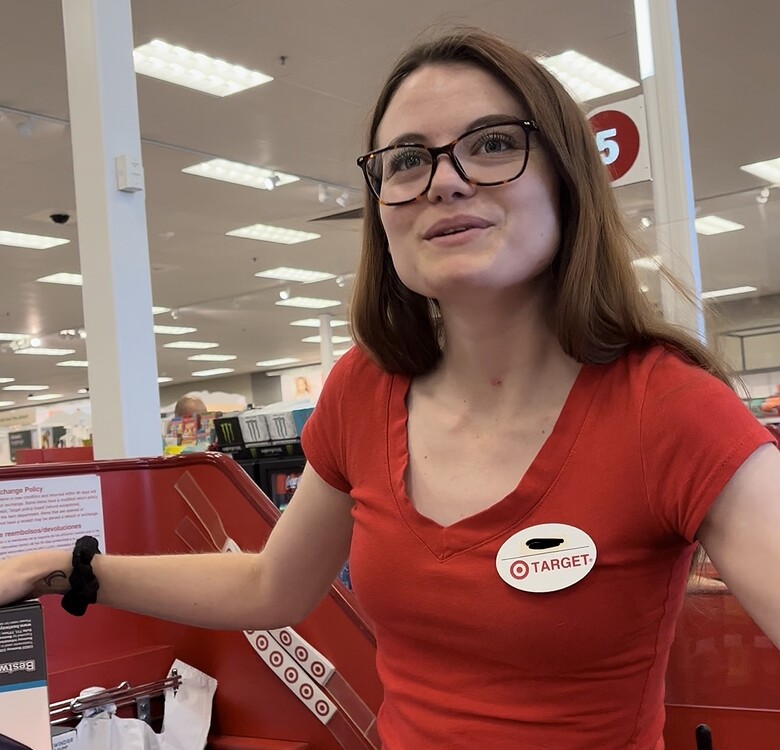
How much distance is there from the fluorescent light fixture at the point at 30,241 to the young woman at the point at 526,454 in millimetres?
9013

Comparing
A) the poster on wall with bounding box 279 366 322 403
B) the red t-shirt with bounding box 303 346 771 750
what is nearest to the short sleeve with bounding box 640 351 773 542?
the red t-shirt with bounding box 303 346 771 750

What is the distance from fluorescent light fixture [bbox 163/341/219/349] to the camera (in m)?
18.2

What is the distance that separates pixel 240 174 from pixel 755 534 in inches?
302

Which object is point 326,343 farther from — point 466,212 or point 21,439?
point 466,212

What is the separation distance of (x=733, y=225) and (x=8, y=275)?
8464 millimetres

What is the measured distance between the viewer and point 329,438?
1.14 m

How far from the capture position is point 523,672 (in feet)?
3.11

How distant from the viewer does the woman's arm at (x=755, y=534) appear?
0.81m

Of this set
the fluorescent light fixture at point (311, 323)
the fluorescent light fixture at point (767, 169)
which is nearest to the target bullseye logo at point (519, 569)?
the fluorescent light fixture at point (767, 169)

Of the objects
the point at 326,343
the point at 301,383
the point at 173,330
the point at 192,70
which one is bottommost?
the point at 301,383

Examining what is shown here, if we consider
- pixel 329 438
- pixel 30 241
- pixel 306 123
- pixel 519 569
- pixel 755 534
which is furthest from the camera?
pixel 30 241

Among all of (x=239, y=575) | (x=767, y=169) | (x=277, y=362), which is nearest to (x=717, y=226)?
(x=767, y=169)

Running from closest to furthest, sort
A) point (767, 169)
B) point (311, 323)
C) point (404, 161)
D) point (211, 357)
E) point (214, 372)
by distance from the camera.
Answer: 1. point (404, 161)
2. point (767, 169)
3. point (311, 323)
4. point (211, 357)
5. point (214, 372)

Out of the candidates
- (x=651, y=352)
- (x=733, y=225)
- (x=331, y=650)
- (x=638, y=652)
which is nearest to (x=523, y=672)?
(x=638, y=652)
